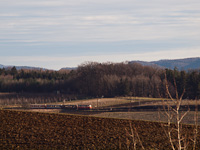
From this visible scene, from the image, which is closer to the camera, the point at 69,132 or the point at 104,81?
the point at 69,132

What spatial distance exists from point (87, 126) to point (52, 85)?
3260 inches

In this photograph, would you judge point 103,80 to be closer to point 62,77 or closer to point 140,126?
point 62,77

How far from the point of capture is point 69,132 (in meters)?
19.9

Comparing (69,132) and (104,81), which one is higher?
(104,81)

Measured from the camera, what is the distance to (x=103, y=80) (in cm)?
9162

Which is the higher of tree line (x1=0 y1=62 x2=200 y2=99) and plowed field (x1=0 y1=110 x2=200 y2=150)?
tree line (x1=0 y1=62 x2=200 y2=99)

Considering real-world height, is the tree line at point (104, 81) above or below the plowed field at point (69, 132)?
above

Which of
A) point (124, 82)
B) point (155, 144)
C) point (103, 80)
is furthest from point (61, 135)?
point (103, 80)

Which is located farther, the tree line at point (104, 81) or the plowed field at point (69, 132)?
the tree line at point (104, 81)

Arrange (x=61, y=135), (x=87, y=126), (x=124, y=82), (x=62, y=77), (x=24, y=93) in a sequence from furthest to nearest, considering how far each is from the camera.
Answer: (x=62, y=77) < (x=24, y=93) < (x=124, y=82) < (x=87, y=126) < (x=61, y=135)

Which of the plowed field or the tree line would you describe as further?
the tree line

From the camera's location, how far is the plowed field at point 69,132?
54.1 feet

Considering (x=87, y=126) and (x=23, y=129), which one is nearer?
(x=23, y=129)

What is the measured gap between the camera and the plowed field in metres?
16.5
